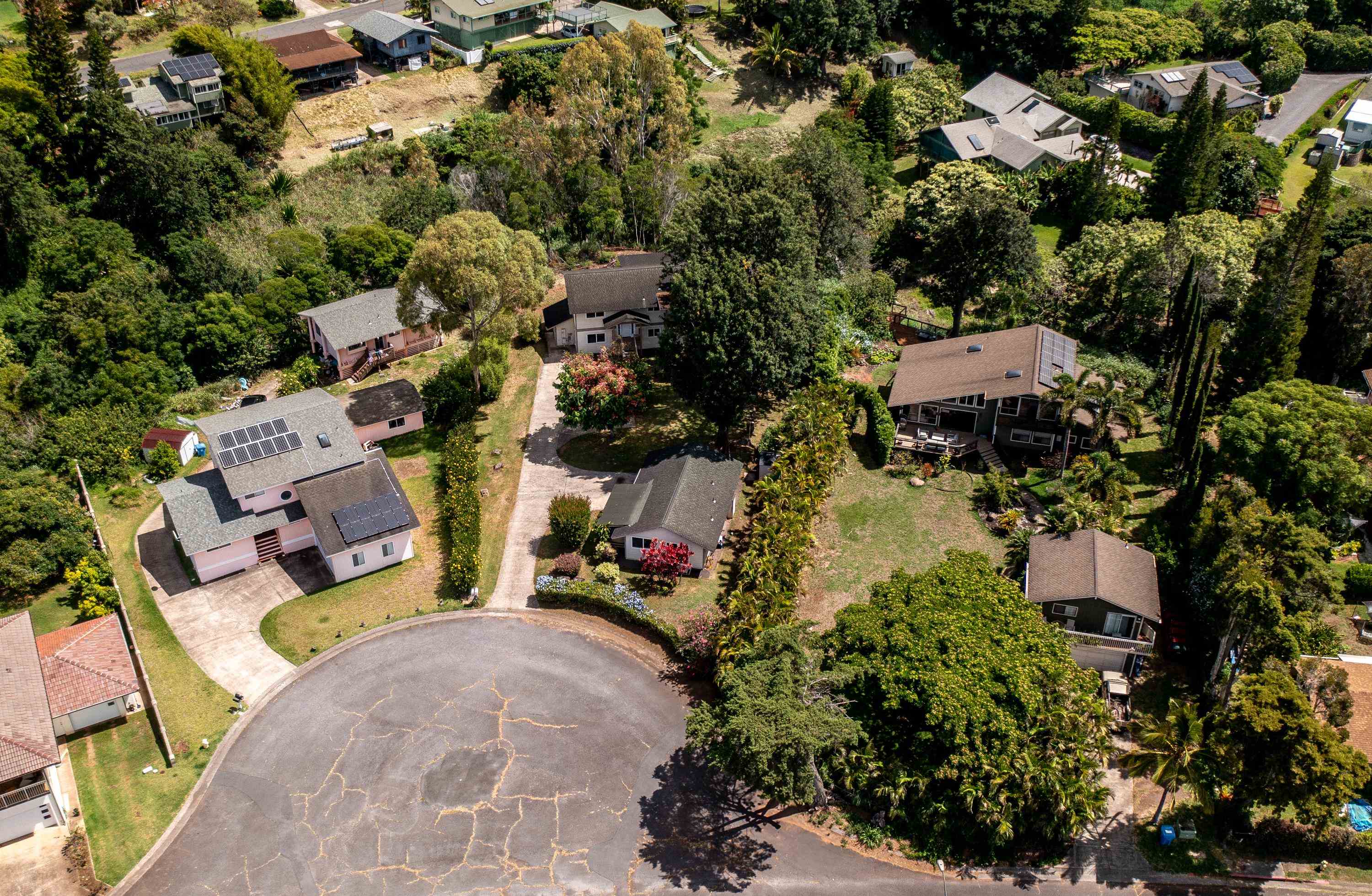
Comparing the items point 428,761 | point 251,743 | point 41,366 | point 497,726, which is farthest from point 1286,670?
point 41,366

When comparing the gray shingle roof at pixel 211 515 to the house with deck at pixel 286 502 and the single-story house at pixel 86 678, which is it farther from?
the single-story house at pixel 86 678

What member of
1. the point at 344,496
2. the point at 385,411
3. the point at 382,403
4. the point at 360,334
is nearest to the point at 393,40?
the point at 360,334

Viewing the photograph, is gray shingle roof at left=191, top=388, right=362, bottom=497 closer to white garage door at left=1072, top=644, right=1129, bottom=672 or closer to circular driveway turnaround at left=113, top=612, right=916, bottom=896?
circular driveway turnaround at left=113, top=612, right=916, bottom=896

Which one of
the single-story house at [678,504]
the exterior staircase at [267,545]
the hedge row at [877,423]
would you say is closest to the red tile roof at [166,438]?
the exterior staircase at [267,545]

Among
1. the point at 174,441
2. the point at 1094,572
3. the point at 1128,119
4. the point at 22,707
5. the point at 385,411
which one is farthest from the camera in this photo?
the point at 1128,119

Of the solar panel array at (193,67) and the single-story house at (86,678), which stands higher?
the solar panel array at (193,67)

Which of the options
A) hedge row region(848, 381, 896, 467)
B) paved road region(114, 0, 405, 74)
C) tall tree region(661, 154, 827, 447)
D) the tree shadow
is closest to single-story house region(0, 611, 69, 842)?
the tree shadow

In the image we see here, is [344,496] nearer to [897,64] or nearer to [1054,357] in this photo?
[1054,357]
